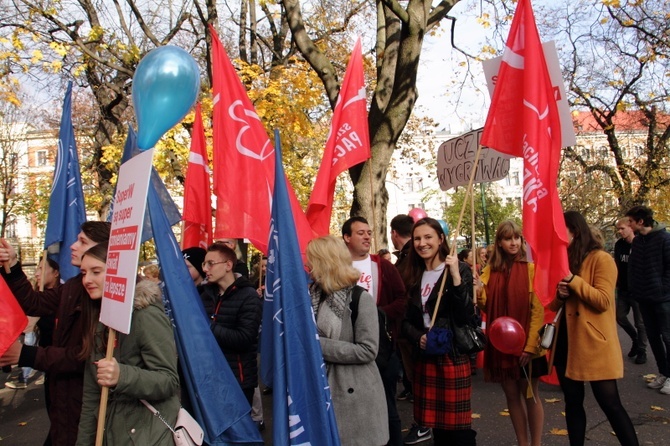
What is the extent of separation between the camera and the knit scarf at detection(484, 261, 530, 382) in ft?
14.7

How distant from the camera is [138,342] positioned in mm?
2771

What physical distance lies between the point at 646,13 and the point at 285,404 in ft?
51.8

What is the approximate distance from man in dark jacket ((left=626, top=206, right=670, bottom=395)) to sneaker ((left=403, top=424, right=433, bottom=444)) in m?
2.75

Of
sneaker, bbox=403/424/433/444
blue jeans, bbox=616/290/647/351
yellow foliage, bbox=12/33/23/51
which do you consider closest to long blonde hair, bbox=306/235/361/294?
sneaker, bbox=403/424/433/444

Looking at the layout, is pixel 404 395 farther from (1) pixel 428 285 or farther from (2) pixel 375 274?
(1) pixel 428 285

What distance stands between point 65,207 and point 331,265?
9.40 ft

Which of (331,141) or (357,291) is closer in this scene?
(357,291)

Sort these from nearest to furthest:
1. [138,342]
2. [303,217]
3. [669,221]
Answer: [138,342]
[303,217]
[669,221]

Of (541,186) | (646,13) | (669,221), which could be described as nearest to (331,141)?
(541,186)

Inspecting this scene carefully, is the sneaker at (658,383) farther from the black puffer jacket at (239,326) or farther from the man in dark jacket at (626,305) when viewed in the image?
the black puffer jacket at (239,326)

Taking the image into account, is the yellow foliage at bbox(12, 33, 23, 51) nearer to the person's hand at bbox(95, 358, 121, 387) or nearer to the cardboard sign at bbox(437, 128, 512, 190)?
the cardboard sign at bbox(437, 128, 512, 190)

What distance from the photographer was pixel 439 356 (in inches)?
155

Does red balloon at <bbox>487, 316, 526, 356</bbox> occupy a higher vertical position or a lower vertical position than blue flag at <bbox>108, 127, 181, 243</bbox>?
lower

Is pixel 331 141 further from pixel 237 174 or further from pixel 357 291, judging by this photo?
pixel 357 291
